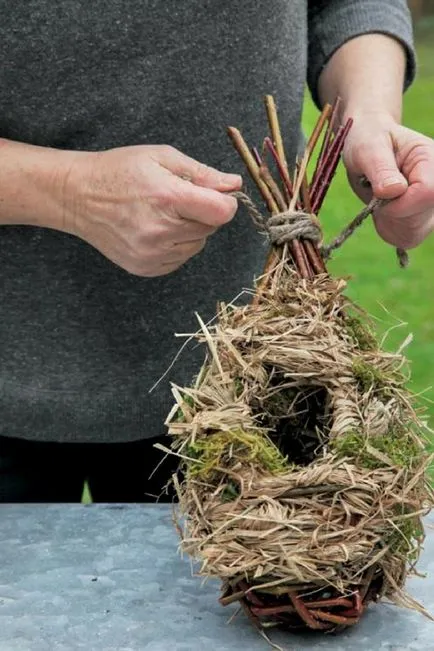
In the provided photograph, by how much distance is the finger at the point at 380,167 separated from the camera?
1.35m

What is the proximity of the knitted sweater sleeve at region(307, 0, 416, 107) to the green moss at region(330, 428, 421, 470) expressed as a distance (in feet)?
2.33

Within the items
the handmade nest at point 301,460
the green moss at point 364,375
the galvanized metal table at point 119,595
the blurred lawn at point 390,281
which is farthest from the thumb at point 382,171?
the blurred lawn at point 390,281

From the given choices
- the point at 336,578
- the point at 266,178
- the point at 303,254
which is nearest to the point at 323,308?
the point at 303,254

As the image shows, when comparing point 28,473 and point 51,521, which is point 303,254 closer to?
point 51,521

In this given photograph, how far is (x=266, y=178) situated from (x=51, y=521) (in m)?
0.54

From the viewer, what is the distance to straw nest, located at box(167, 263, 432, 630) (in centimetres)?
117

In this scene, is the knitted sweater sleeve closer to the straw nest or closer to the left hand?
the left hand

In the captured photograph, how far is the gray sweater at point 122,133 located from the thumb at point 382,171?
233mm

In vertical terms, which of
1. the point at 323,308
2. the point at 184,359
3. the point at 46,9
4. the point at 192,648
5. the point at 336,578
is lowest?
the point at 192,648

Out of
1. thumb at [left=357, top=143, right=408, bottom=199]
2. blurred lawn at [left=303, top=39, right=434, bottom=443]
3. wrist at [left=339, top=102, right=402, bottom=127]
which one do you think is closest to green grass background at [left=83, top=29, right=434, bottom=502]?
blurred lawn at [left=303, top=39, right=434, bottom=443]

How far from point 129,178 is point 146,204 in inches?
1.6

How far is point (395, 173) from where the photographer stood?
1.37 metres

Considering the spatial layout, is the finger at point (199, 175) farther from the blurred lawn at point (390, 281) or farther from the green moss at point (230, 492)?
the blurred lawn at point (390, 281)

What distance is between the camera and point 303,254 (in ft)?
4.42
